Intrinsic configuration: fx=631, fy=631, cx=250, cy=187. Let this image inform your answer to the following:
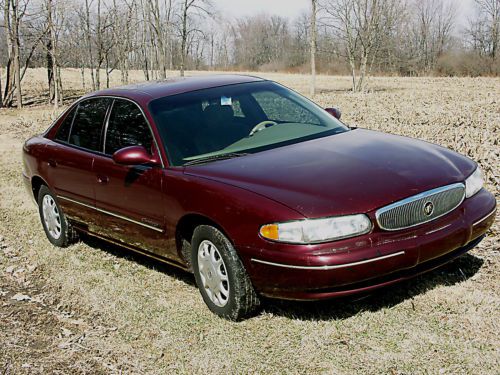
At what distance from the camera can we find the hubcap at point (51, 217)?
656 centimetres

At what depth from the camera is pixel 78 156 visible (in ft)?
18.9

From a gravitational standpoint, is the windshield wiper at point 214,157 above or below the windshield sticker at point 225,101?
below

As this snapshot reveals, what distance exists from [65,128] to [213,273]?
9.18ft

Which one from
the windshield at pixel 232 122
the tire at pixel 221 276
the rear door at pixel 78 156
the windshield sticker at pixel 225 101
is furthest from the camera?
the rear door at pixel 78 156

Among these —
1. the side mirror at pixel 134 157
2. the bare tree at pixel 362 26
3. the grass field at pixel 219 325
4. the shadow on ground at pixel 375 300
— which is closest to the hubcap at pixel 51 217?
A: the grass field at pixel 219 325

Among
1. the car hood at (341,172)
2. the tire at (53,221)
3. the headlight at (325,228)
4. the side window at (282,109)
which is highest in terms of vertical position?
the side window at (282,109)

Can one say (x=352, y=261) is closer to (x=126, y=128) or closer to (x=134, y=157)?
(x=134, y=157)

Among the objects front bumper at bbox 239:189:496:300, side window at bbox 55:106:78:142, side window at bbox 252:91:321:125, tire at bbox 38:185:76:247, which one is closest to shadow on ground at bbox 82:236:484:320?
front bumper at bbox 239:189:496:300

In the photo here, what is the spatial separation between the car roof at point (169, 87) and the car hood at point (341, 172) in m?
1.02

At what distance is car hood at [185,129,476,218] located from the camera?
12.4ft

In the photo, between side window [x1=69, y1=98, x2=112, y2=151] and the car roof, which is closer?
the car roof

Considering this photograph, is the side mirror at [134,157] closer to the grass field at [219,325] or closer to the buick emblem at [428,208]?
the grass field at [219,325]

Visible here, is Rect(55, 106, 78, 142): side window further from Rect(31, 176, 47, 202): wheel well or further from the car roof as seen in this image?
Rect(31, 176, 47, 202): wheel well

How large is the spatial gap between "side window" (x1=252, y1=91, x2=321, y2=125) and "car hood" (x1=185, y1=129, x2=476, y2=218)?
0.54 metres
